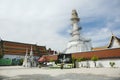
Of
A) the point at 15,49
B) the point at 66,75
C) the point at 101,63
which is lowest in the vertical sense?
the point at 66,75

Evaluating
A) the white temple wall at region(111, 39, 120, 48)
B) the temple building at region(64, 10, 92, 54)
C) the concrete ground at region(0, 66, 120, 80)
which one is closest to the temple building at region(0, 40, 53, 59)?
the temple building at region(64, 10, 92, 54)

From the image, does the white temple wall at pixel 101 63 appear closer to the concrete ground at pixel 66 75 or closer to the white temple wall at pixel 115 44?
the white temple wall at pixel 115 44

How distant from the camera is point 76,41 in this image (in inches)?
2511

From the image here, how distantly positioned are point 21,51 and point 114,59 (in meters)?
51.2

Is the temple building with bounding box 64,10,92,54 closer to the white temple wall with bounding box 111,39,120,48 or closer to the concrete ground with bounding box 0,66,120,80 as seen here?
the white temple wall with bounding box 111,39,120,48

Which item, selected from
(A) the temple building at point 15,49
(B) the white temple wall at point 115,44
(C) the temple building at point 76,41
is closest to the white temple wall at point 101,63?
(B) the white temple wall at point 115,44

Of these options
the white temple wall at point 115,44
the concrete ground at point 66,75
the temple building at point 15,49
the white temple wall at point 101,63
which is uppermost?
the temple building at point 15,49

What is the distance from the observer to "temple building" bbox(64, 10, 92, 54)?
207 ft

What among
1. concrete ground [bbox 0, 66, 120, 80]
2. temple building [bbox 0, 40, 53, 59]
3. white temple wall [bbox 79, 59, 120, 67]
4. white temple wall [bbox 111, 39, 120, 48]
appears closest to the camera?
concrete ground [bbox 0, 66, 120, 80]

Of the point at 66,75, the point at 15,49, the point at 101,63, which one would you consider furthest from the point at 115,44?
the point at 15,49

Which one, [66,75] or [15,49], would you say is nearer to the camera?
[66,75]

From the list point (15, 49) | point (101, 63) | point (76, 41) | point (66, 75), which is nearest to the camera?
point (66, 75)

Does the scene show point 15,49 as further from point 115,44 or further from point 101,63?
point 115,44

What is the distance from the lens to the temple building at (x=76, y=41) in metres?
63.0
